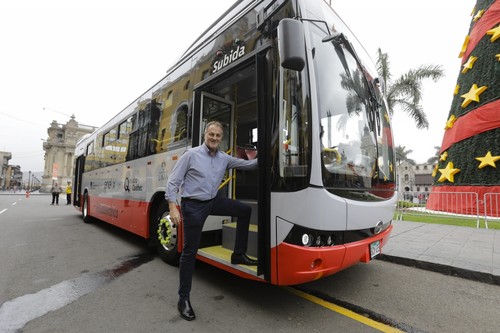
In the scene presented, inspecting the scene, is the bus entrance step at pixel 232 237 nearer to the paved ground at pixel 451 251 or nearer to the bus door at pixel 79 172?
the paved ground at pixel 451 251

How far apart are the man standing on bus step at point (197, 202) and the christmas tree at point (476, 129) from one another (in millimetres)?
9641

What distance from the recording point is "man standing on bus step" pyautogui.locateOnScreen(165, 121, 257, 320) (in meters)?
2.80

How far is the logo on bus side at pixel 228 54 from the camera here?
3303 millimetres

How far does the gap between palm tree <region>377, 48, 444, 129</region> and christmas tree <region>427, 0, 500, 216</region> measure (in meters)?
2.77

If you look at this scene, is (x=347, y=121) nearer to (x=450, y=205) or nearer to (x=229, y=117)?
(x=229, y=117)

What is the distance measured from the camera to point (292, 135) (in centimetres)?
266

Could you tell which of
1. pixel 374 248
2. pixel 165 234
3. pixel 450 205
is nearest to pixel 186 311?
pixel 165 234

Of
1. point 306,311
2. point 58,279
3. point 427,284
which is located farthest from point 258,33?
point 58,279

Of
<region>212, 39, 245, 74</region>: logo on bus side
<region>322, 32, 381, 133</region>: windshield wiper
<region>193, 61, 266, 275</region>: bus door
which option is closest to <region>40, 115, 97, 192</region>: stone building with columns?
<region>193, 61, 266, 275</region>: bus door

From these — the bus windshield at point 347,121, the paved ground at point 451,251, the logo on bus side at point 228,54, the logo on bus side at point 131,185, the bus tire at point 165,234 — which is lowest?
the paved ground at point 451,251

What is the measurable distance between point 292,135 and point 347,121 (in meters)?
0.84

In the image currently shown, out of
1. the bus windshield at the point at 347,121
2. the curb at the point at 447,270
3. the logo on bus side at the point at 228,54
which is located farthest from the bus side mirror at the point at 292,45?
the curb at the point at 447,270

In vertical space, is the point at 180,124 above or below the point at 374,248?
above

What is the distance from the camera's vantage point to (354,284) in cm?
367
